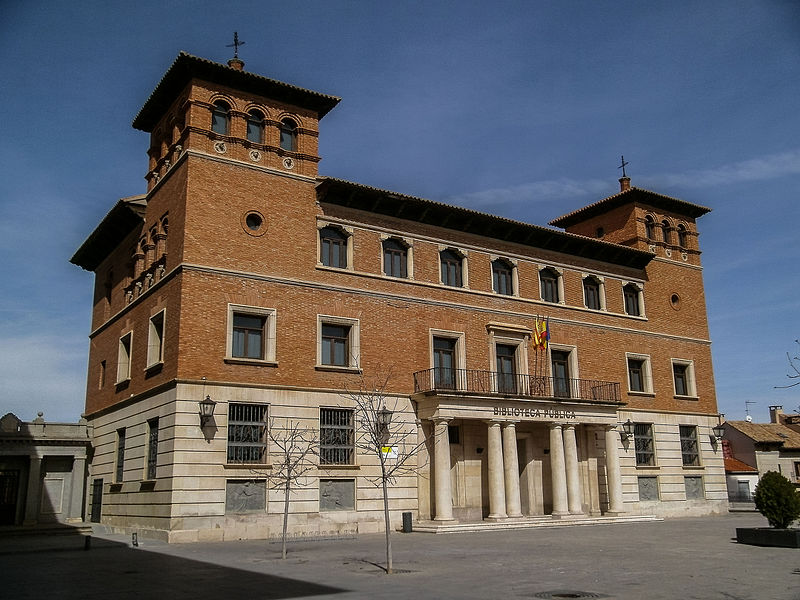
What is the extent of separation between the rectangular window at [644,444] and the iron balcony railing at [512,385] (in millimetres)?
2227

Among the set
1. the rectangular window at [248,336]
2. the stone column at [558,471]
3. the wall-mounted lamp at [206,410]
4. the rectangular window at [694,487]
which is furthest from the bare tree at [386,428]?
the rectangular window at [694,487]

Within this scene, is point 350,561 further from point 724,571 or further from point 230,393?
point 230,393

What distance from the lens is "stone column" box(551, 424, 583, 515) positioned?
29359mm

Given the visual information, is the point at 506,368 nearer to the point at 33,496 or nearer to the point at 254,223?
the point at 254,223

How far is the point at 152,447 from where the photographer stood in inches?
998

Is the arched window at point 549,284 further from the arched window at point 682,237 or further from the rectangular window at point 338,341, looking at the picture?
the rectangular window at point 338,341

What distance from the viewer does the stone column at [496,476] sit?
2700 centimetres

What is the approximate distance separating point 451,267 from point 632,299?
11.3 metres

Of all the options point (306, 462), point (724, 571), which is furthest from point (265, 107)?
point (724, 571)

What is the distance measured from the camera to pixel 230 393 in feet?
79.5

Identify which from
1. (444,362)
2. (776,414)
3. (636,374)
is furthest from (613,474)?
(776,414)

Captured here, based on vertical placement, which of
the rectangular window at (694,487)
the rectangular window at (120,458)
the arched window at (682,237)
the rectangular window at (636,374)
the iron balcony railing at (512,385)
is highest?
the arched window at (682,237)

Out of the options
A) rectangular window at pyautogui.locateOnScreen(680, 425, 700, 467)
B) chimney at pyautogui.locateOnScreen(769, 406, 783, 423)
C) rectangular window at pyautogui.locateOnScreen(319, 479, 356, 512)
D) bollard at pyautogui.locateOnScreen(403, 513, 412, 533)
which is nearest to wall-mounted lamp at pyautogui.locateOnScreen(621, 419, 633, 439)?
rectangular window at pyautogui.locateOnScreen(680, 425, 700, 467)

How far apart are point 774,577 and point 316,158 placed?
2053cm
